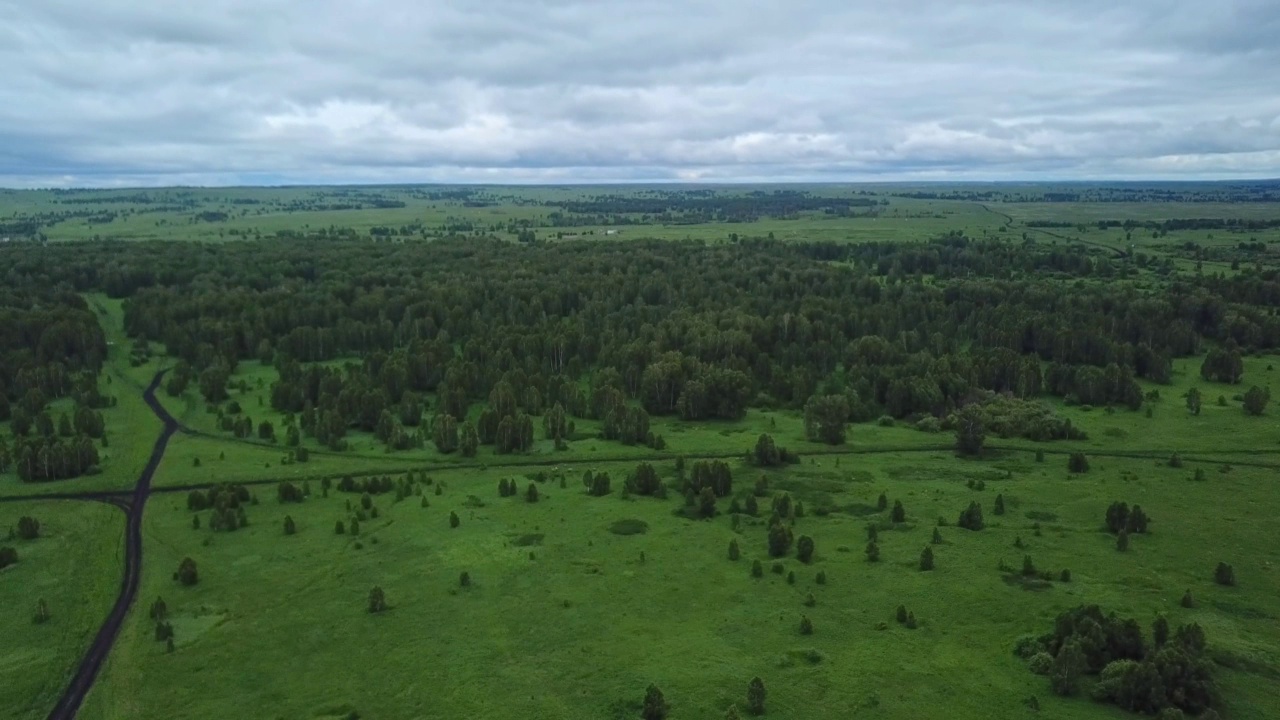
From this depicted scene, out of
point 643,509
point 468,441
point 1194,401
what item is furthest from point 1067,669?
point 1194,401

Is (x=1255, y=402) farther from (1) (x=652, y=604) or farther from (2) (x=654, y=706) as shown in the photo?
(2) (x=654, y=706)

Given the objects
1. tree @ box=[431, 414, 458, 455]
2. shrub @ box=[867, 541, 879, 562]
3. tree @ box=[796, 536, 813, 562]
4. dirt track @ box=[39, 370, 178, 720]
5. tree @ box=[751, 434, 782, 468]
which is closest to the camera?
dirt track @ box=[39, 370, 178, 720]

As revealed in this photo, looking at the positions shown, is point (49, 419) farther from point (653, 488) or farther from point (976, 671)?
point (976, 671)

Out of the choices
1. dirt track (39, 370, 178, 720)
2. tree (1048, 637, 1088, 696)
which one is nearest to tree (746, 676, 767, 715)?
tree (1048, 637, 1088, 696)

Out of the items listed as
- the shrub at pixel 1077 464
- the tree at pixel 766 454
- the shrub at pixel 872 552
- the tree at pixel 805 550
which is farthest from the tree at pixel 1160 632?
the tree at pixel 766 454

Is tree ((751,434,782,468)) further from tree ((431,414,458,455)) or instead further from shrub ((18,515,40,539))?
shrub ((18,515,40,539))

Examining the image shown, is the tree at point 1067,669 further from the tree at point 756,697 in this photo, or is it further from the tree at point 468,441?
the tree at point 468,441
